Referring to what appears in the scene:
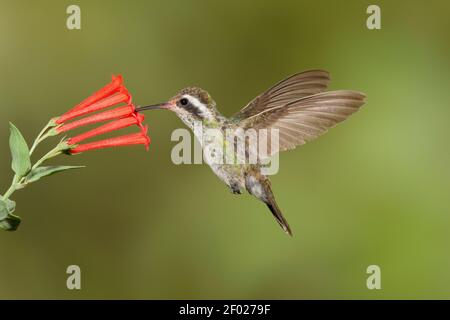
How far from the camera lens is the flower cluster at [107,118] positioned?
2.58 meters

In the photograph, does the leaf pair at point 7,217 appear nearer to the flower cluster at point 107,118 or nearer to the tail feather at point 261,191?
the flower cluster at point 107,118

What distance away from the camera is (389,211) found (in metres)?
5.92

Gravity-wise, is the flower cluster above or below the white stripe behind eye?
below

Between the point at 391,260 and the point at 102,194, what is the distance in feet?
8.73

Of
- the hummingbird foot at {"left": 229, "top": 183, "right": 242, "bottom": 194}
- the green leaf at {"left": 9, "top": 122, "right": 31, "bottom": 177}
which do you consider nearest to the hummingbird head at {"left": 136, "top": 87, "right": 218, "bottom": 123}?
the hummingbird foot at {"left": 229, "top": 183, "right": 242, "bottom": 194}

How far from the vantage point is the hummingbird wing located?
296cm

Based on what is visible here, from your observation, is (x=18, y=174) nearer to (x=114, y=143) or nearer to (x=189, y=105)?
(x=114, y=143)

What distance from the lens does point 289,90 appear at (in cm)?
361

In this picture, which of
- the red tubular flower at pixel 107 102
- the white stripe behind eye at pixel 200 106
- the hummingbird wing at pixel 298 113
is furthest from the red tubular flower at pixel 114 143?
the hummingbird wing at pixel 298 113

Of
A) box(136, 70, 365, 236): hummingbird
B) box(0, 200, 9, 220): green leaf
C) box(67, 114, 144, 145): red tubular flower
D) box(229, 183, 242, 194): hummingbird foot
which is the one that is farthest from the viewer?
box(229, 183, 242, 194): hummingbird foot

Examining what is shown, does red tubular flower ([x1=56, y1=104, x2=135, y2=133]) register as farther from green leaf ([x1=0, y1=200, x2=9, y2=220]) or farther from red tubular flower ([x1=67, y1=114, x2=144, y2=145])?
green leaf ([x1=0, y1=200, x2=9, y2=220])

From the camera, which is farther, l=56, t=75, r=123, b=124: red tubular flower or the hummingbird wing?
the hummingbird wing

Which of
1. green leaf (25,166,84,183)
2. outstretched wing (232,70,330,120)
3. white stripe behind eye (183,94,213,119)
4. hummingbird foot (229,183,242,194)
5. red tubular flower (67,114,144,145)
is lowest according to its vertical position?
green leaf (25,166,84,183)

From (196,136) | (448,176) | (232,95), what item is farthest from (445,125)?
(196,136)
